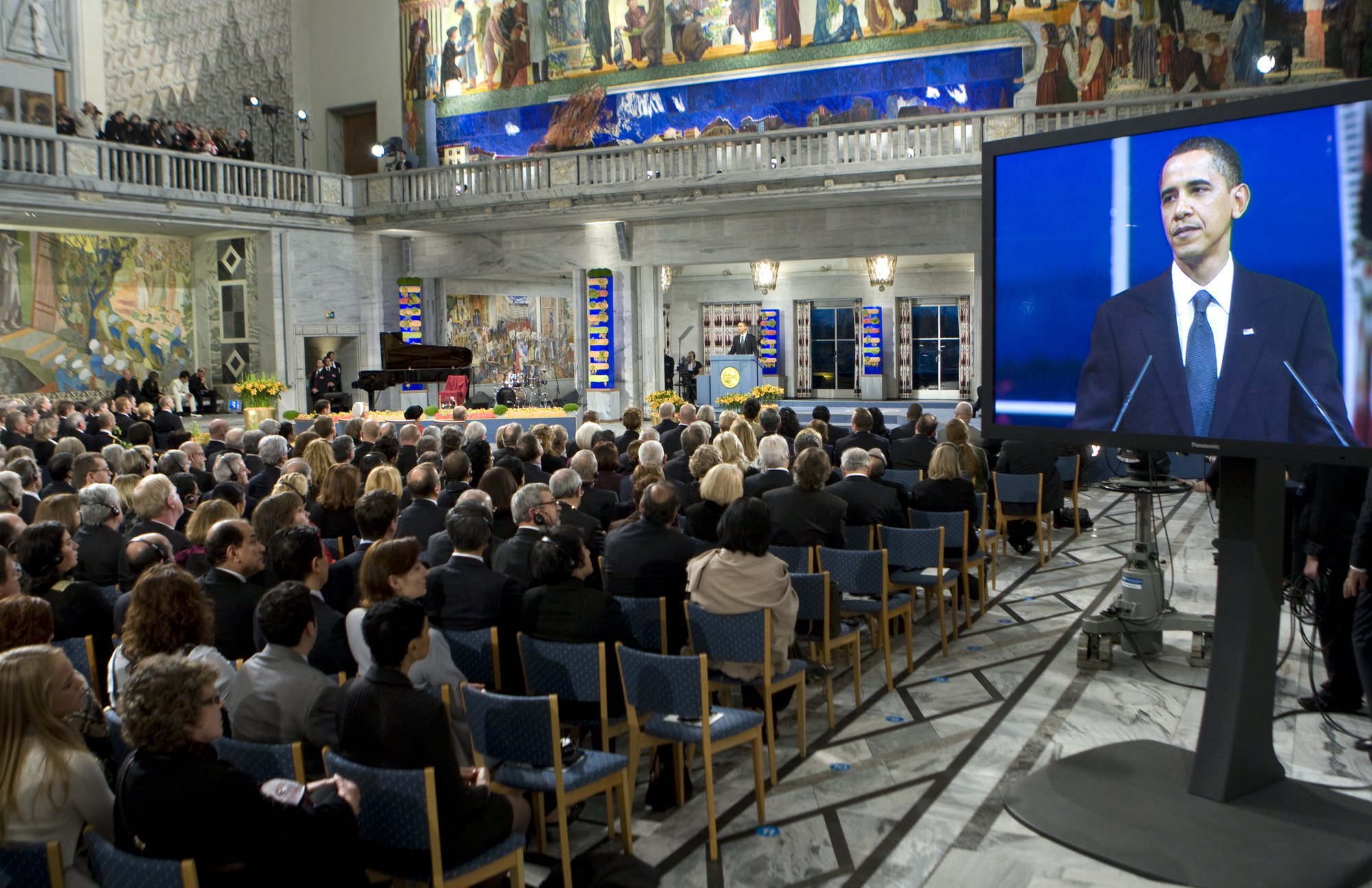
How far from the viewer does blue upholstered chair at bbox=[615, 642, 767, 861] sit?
3.69m

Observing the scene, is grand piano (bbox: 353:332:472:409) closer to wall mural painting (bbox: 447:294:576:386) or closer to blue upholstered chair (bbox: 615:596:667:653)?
wall mural painting (bbox: 447:294:576:386)

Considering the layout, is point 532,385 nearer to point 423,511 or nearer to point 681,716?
point 423,511

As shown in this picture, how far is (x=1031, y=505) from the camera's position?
319 inches

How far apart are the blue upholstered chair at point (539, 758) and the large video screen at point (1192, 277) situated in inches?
76.5

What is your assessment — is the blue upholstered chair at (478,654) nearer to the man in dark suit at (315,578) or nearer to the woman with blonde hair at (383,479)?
the man in dark suit at (315,578)

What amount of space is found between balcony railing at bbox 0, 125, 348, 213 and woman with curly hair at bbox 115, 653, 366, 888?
50.4ft

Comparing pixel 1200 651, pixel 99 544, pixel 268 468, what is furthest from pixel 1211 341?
pixel 268 468

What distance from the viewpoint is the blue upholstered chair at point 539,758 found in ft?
10.8

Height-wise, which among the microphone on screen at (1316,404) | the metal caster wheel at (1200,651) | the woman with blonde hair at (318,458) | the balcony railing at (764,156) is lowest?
the metal caster wheel at (1200,651)

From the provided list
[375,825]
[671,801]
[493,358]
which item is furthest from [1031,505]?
[493,358]

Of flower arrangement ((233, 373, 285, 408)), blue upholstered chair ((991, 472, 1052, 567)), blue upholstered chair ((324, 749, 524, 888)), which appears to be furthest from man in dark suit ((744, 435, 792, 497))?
flower arrangement ((233, 373, 285, 408))

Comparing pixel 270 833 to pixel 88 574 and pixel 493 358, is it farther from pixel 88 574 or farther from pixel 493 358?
pixel 493 358

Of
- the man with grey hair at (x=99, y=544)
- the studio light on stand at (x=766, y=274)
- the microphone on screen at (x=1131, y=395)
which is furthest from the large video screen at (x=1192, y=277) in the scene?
the studio light on stand at (x=766, y=274)

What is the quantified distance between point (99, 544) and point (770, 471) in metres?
3.68
